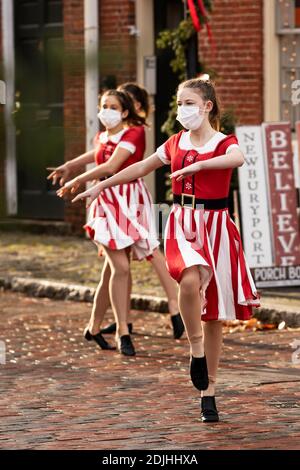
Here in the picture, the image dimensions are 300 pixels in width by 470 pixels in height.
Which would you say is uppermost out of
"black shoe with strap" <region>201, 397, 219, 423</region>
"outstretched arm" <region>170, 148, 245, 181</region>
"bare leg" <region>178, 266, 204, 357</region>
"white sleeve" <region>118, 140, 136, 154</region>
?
"outstretched arm" <region>170, 148, 245, 181</region>

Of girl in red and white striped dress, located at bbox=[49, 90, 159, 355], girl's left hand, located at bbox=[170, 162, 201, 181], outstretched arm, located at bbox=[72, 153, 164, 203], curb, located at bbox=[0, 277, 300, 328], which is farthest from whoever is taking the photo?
curb, located at bbox=[0, 277, 300, 328]

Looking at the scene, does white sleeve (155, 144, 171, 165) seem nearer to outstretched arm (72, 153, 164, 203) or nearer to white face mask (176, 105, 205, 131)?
outstretched arm (72, 153, 164, 203)

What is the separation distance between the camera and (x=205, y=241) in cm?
655

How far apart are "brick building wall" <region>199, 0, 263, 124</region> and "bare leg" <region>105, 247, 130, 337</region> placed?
19.3 ft

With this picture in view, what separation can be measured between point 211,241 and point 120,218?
9.59ft

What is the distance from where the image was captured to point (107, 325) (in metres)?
10.6

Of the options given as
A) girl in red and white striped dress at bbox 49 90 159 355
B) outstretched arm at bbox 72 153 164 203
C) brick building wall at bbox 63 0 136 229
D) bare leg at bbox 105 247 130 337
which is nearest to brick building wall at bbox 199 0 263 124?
girl in red and white striped dress at bbox 49 90 159 355

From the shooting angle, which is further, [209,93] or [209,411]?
[209,93]

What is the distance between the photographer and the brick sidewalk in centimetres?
599

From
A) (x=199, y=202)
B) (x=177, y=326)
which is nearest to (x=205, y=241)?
(x=199, y=202)

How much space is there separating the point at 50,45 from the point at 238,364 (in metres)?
6.80

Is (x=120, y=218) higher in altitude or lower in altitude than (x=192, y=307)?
higher

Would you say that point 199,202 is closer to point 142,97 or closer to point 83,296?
point 142,97
